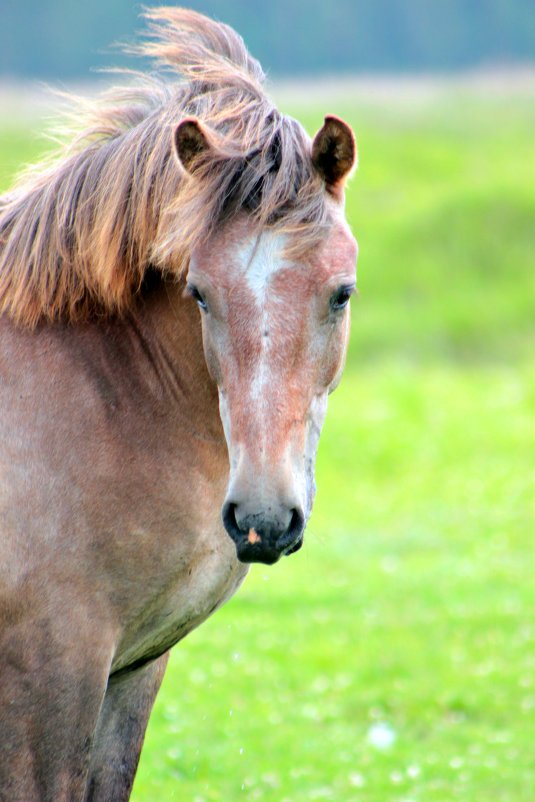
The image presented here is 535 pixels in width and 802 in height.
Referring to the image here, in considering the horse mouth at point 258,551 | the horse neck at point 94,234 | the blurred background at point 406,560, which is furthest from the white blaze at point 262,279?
the blurred background at point 406,560

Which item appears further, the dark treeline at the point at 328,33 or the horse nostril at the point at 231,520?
the dark treeline at the point at 328,33

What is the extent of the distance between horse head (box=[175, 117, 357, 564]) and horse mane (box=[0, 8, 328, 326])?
60 millimetres

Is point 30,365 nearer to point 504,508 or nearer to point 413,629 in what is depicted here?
point 413,629

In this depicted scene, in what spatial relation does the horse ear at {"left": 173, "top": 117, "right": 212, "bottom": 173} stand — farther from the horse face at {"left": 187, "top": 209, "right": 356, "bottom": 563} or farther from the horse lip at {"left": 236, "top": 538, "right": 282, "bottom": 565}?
the horse lip at {"left": 236, "top": 538, "right": 282, "bottom": 565}

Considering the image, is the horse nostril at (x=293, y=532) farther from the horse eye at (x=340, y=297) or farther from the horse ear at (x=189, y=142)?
the horse ear at (x=189, y=142)

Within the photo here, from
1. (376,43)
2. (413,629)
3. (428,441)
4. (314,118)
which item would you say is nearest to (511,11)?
(376,43)

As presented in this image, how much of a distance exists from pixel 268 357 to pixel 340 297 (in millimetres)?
325

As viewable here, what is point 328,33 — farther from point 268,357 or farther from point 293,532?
point 293,532

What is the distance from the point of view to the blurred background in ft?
20.1

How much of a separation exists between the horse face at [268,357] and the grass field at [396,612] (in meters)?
1.23

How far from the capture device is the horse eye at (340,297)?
3176 millimetres

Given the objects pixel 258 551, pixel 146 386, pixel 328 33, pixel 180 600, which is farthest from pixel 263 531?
pixel 328 33

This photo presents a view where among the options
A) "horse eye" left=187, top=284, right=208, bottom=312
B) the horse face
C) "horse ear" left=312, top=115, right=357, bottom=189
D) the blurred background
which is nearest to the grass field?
the blurred background

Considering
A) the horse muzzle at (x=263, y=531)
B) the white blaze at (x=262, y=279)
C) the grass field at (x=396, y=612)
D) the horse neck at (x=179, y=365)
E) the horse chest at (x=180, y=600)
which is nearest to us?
the horse muzzle at (x=263, y=531)
